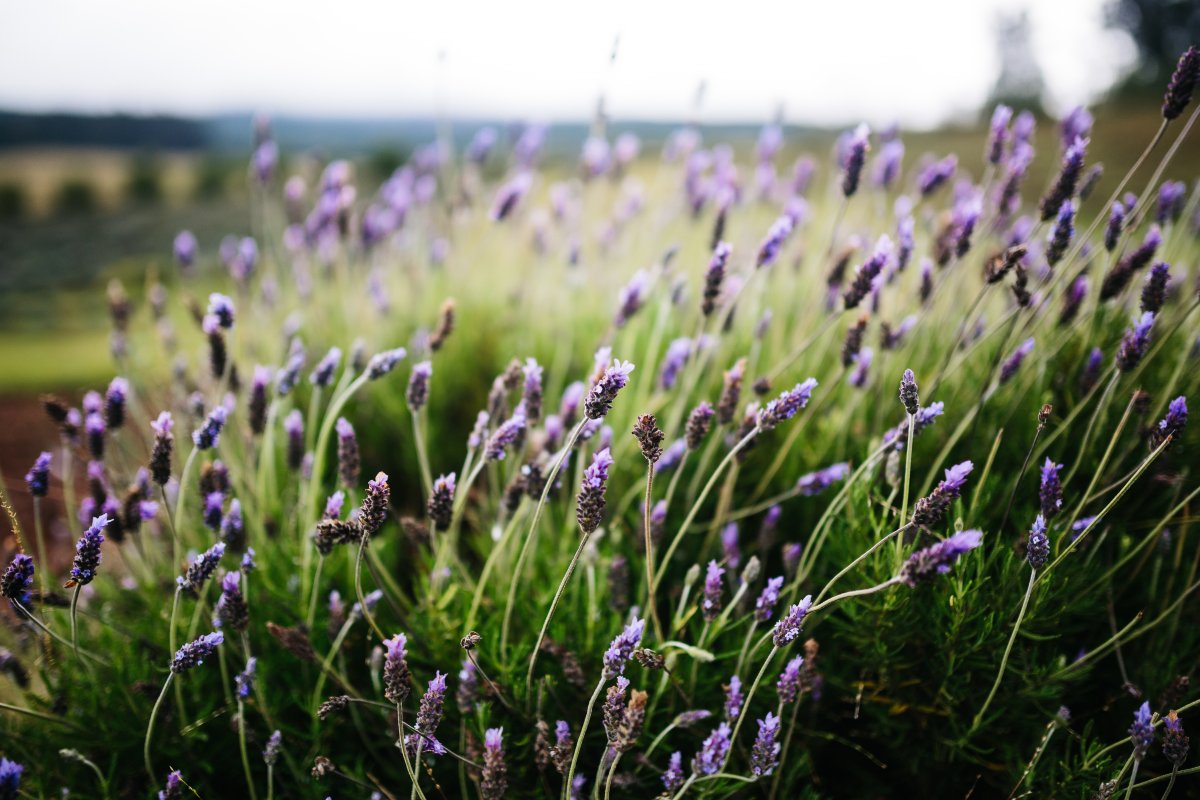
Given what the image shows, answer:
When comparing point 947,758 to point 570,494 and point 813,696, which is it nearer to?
point 813,696

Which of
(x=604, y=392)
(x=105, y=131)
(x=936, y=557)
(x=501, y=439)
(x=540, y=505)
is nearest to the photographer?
(x=936, y=557)

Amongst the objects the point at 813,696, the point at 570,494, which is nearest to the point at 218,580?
the point at 570,494

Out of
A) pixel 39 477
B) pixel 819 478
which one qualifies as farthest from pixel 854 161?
pixel 39 477

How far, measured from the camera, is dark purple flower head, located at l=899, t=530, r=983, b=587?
804 millimetres

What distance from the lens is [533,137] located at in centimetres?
294

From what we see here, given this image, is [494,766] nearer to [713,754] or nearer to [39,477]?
[713,754]

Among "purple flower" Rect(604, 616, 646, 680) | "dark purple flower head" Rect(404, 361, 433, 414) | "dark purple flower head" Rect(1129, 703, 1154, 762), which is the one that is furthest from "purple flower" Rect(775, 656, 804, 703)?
"dark purple flower head" Rect(404, 361, 433, 414)

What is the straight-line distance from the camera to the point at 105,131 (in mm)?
7523

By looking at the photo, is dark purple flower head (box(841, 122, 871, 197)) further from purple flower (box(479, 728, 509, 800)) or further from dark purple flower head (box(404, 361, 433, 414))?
purple flower (box(479, 728, 509, 800))

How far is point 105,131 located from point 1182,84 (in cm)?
934

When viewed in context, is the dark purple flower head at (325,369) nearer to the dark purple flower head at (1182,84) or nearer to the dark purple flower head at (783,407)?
the dark purple flower head at (783,407)

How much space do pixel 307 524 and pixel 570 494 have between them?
2.46 feet

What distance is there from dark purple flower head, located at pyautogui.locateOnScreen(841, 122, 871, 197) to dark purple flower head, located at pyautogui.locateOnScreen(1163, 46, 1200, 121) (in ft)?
1.76

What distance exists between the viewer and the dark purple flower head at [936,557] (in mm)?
804
